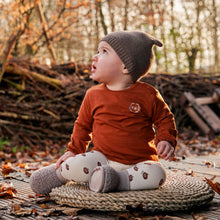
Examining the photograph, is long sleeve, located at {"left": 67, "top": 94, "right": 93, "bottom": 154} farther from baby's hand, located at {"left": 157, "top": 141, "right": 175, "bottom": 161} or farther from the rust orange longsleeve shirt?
baby's hand, located at {"left": 157, "top": 141, "right": 175, "bottom": 161}

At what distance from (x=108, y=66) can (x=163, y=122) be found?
0.48 meters

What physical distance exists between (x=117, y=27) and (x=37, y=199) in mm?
10275

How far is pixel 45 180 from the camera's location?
1937mm

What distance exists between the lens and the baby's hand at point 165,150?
1.86 meters

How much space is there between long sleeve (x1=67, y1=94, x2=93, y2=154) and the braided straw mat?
1.00 feet

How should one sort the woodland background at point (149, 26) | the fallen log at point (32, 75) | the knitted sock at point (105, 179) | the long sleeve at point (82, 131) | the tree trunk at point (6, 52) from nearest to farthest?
1. the knitted sock at point (105, 179)
2. the long sleeve at point (82, 131)
3. the tree trunk at point (6, 52)
4. the fallen log at point (32, 75)
5. the woodland background at point (149, 26)

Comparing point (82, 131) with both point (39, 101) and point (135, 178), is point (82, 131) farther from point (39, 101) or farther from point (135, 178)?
point (39, 101)

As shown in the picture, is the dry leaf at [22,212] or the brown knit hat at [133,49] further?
the brown knit hat at [133,49]

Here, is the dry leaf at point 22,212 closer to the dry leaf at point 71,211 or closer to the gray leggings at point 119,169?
the dry leaf at point 71,211

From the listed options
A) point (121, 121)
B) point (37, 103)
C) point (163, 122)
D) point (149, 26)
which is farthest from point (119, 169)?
point (149, 26)

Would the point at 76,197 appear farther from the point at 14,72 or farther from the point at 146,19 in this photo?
the point at 146,19

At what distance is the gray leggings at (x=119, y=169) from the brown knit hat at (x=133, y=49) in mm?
535

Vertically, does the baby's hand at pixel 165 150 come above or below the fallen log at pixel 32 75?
below

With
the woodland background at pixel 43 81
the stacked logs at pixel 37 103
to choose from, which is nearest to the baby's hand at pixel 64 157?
the woodland background at pixel 43 81
